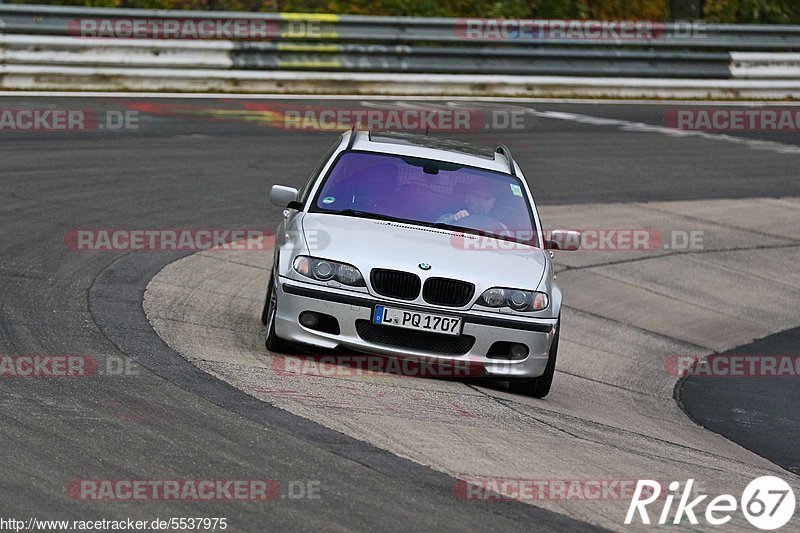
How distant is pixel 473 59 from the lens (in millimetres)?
23500

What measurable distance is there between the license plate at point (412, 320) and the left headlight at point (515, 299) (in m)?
0.27

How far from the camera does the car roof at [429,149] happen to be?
10.1 meters

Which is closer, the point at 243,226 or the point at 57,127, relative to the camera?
the point at 243,226

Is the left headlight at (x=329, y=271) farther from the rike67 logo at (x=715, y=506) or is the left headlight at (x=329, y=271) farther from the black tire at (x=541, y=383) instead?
the rike67 logo at (x=715, y=506)

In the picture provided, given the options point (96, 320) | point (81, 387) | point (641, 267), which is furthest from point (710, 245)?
point (81, 387)

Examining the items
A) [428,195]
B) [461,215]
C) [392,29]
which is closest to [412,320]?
[461,215]

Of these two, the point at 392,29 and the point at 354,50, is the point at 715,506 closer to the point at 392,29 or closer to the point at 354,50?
the point at 354,50

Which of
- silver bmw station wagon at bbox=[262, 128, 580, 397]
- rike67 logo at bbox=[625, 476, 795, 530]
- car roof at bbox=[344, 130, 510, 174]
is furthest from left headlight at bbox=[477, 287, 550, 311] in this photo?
rike67 logo at bbox=[625, 476, 795, 530]

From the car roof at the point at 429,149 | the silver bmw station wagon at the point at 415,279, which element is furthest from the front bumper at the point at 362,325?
the car roof at the point at 429,149

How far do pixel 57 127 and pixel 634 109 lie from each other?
1109 cm

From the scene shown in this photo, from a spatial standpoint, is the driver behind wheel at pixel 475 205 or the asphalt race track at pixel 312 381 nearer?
the asphalt race track at pixel 312 381

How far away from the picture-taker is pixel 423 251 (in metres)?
8.78

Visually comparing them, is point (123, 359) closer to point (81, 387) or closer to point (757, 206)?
point (81, 387)

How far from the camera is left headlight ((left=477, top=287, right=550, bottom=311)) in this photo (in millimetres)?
8648
